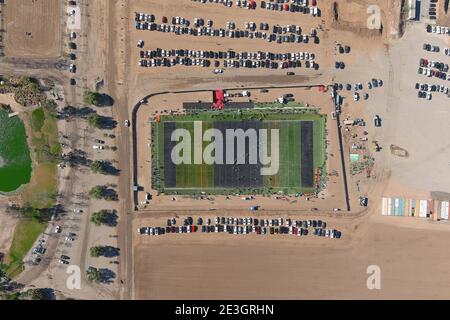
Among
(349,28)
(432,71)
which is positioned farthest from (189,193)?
(432,71)

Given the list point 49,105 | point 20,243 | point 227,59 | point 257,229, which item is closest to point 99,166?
point 49,105

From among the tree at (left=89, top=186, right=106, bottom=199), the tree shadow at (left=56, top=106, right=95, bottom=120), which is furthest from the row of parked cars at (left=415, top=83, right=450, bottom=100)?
the tree at (left=89, top=186, right=106, bottom=199)

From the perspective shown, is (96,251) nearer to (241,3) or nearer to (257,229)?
(257,229)

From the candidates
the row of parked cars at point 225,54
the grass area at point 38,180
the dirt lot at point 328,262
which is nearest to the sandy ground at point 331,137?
the dirt lot at point 328,262

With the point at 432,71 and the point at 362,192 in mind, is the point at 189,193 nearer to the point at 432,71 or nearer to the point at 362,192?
the point at 362,192

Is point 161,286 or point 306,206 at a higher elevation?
point 306,206

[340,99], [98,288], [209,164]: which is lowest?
[98,288]
